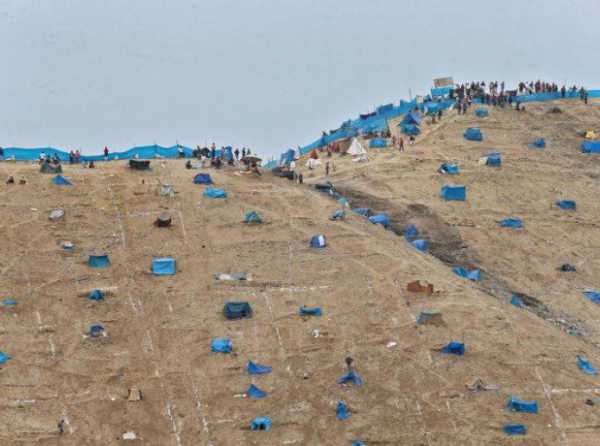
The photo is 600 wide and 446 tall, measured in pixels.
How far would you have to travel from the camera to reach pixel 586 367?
63.2m

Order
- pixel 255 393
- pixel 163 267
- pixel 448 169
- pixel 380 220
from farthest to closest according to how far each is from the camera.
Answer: pixel 448 169 → pixel 380 220 → pixel 163 267 → pixel 255 393

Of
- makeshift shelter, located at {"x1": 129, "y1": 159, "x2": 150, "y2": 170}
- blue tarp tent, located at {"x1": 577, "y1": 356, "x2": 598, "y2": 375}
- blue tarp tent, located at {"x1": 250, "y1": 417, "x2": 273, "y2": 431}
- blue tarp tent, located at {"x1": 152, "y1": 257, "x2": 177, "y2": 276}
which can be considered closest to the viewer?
blue tarp tent, located at {"x1": 250, "y1": 417, "x2": 273, "y2": 431}

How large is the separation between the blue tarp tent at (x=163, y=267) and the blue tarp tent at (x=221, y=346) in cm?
664

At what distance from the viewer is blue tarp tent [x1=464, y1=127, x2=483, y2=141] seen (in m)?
96.8

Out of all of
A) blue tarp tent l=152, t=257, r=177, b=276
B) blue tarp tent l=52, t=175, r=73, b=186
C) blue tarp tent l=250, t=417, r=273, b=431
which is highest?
blue tarp tent l=52, t=175, r=73, b=186

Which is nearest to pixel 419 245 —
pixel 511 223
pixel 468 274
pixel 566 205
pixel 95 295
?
pixel 468 274

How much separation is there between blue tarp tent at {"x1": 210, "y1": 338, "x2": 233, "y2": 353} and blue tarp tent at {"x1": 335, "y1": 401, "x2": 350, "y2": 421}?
6.65 metres

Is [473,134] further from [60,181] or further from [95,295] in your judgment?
[95,295]

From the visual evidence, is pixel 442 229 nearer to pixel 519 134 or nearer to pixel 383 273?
pixel 383 273

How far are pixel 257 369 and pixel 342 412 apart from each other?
496 centimetres

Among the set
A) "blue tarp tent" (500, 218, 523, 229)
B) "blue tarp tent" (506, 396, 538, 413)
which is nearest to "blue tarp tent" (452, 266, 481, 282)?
"blue tarp tent" (500, 218, 523, 229)

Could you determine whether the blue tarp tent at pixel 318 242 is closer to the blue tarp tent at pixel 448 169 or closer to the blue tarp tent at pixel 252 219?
the blue tarp tent at pixel 252 219

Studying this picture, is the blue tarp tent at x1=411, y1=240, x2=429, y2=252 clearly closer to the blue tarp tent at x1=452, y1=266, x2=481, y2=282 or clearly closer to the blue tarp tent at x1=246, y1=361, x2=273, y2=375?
the blue tarp tent at x1=452, y1=266, x2=481, y2=282

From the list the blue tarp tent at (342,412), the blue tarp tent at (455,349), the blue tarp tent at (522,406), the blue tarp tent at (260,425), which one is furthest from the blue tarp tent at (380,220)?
the blue tarp tent at (260,425)
